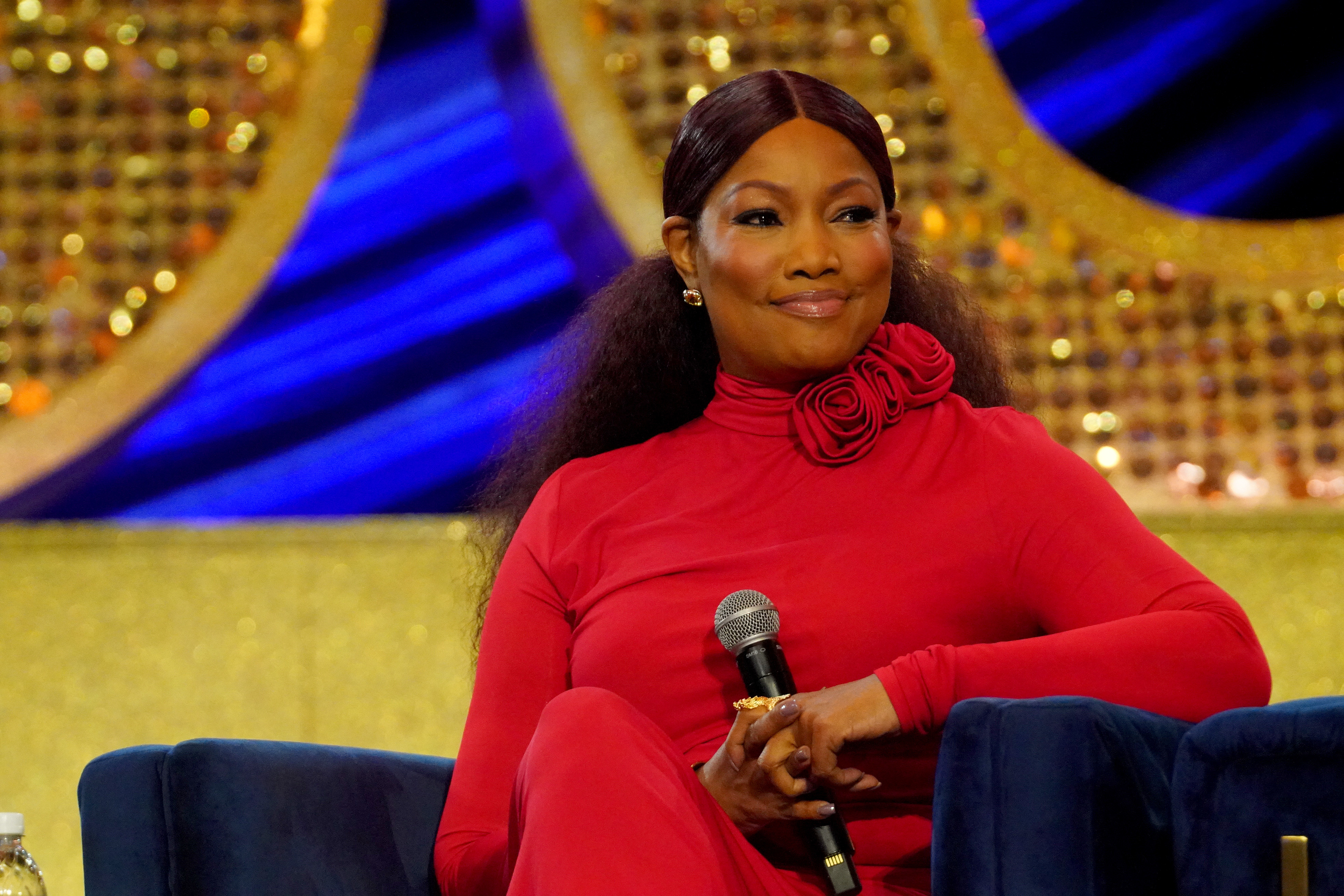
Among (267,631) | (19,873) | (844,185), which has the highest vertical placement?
(844,185)

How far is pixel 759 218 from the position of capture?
144 centimetres

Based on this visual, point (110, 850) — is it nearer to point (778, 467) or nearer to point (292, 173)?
point (778, 467)

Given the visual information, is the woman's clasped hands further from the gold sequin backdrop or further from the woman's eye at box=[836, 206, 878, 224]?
the gold sequin backdrop

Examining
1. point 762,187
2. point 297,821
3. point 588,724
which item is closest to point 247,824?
point 297,821

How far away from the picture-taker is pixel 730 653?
1284mm

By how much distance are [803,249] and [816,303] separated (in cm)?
5

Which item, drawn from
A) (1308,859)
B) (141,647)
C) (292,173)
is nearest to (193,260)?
(292,173)

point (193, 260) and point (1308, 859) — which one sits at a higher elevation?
point (193, 260)

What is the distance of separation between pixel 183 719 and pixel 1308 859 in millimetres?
1816

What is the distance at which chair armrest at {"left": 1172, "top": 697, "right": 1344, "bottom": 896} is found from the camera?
90cm

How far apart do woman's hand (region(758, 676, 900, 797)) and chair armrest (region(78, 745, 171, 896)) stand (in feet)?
1.65

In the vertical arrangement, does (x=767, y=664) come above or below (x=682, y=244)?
below

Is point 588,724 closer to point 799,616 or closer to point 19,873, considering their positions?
point 799,616

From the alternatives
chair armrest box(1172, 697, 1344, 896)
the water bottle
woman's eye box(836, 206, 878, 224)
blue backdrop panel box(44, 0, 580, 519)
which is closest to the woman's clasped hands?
chair armrest box(1172, 697, 1344, 896)
